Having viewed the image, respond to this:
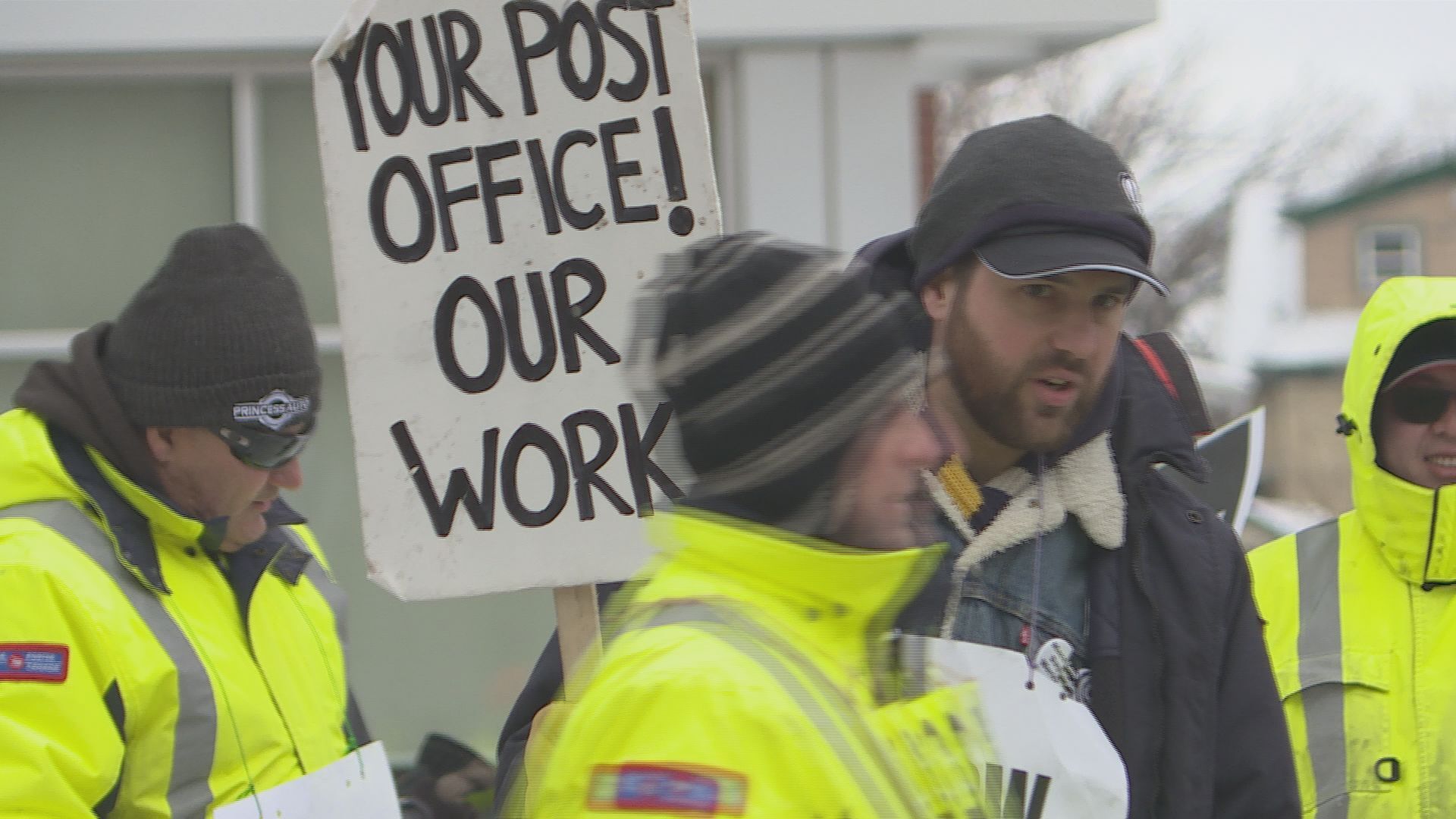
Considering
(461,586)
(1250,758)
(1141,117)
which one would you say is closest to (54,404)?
(461,586)

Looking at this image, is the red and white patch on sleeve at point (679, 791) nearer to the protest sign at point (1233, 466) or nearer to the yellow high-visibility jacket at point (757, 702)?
the yellow high-visibility jacket at point (757, 702)

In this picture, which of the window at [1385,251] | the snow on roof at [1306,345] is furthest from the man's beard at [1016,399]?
the window at [1385,251]

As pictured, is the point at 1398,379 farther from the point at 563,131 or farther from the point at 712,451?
the point at 712,451

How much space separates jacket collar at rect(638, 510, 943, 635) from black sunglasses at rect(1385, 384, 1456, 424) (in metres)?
1.98

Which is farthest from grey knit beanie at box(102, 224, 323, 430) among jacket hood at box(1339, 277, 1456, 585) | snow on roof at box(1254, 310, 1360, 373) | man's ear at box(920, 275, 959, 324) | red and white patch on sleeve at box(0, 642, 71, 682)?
snow on roof at box(1254, 310, 1360, 373)

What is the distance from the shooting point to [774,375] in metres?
1.59

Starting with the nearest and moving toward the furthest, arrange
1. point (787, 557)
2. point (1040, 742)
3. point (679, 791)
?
point (679, 791) < point (787, 557) < point (1040, 742)

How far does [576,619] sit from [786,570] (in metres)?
1.23

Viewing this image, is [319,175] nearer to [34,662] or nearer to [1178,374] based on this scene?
[34,662]

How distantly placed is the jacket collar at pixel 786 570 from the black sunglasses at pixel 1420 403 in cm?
198

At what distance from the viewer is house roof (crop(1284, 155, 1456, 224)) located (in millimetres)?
33375

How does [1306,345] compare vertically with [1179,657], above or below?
above

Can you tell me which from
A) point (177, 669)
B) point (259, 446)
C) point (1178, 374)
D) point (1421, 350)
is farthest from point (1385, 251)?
point (177, 669)

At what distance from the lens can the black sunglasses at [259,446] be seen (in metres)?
2.84
